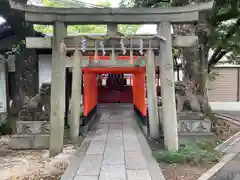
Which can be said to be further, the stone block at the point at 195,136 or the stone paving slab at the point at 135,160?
the stone block at the point at 195,136

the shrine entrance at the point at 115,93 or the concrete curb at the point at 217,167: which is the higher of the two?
the shrine entrance at the point at 115,93

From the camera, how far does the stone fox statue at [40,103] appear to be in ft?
23.4

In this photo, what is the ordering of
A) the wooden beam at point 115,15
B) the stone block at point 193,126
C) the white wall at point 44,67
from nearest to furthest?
1. the wooden beam at point 115,15
2. the stone block at point 193,126
3. the white wall at point 44,67

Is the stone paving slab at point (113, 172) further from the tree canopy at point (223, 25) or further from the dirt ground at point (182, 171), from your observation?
the tree canopy at point (223, 25)

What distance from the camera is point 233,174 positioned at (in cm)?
522

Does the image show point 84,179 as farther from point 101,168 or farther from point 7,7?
point 7,7

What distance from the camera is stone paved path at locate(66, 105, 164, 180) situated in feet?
14.8

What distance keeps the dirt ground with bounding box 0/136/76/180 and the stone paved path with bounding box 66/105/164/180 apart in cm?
45

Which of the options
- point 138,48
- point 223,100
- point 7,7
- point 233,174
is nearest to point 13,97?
point 7,7

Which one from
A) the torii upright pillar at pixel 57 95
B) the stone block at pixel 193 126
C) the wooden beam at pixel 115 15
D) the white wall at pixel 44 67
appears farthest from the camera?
the white wall at pixel 44 67

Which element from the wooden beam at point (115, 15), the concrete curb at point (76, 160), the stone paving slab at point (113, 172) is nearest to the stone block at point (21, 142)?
the concrete curb at point (76, 160)

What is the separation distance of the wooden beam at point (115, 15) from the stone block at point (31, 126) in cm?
254

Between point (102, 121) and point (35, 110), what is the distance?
3438 millimetres

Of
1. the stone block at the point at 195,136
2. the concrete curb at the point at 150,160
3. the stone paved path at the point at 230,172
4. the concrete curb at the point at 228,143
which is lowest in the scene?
the stone paved path at the point at 230,172
